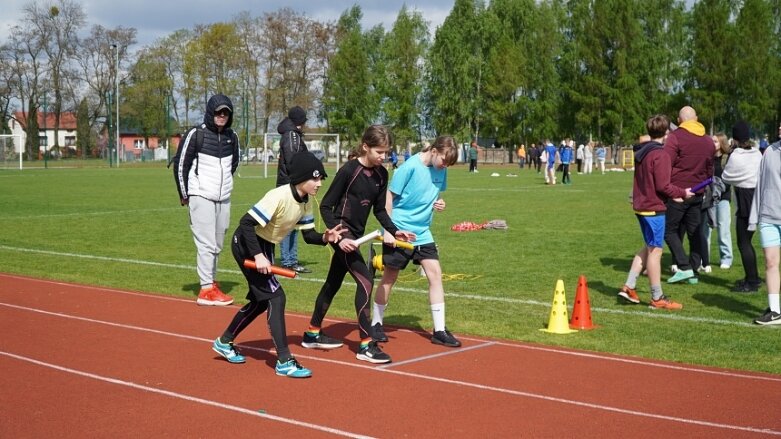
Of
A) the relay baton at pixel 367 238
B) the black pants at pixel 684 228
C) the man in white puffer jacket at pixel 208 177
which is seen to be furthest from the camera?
the black pants at pixel 684 228

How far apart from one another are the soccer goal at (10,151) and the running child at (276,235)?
6023 centimetres

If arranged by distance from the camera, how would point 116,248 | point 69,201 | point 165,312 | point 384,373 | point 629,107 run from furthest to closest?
1. point 629,107
2. point 69,201
3. point 116,248
4. point 165,312
5. point 384,373

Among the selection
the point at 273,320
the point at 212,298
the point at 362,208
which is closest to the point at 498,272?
the point at 212,298

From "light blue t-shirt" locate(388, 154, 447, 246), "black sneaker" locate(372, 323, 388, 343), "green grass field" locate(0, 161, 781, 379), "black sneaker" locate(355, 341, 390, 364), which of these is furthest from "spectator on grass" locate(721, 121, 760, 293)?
"black sneaker" locate(355, 341, 390, 364)

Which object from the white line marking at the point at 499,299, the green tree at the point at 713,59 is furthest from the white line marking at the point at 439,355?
the green tree at the point at 713,59

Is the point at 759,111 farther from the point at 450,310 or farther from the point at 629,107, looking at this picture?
the point at 450,310

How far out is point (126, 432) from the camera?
5637 mm

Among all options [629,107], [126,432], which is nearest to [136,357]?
[126,432]

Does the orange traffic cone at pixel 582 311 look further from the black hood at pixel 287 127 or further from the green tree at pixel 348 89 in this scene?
the green tree at pixel 348 89

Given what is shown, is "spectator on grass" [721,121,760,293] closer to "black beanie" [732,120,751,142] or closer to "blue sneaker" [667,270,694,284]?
"black beanie" [732,120,751,142]

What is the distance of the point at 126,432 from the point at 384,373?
7.57 feet

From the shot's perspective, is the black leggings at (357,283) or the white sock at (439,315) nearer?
the black leggings at (357,283)

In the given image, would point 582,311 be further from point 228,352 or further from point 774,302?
point 228,352

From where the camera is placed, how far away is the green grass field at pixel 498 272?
343 inches
